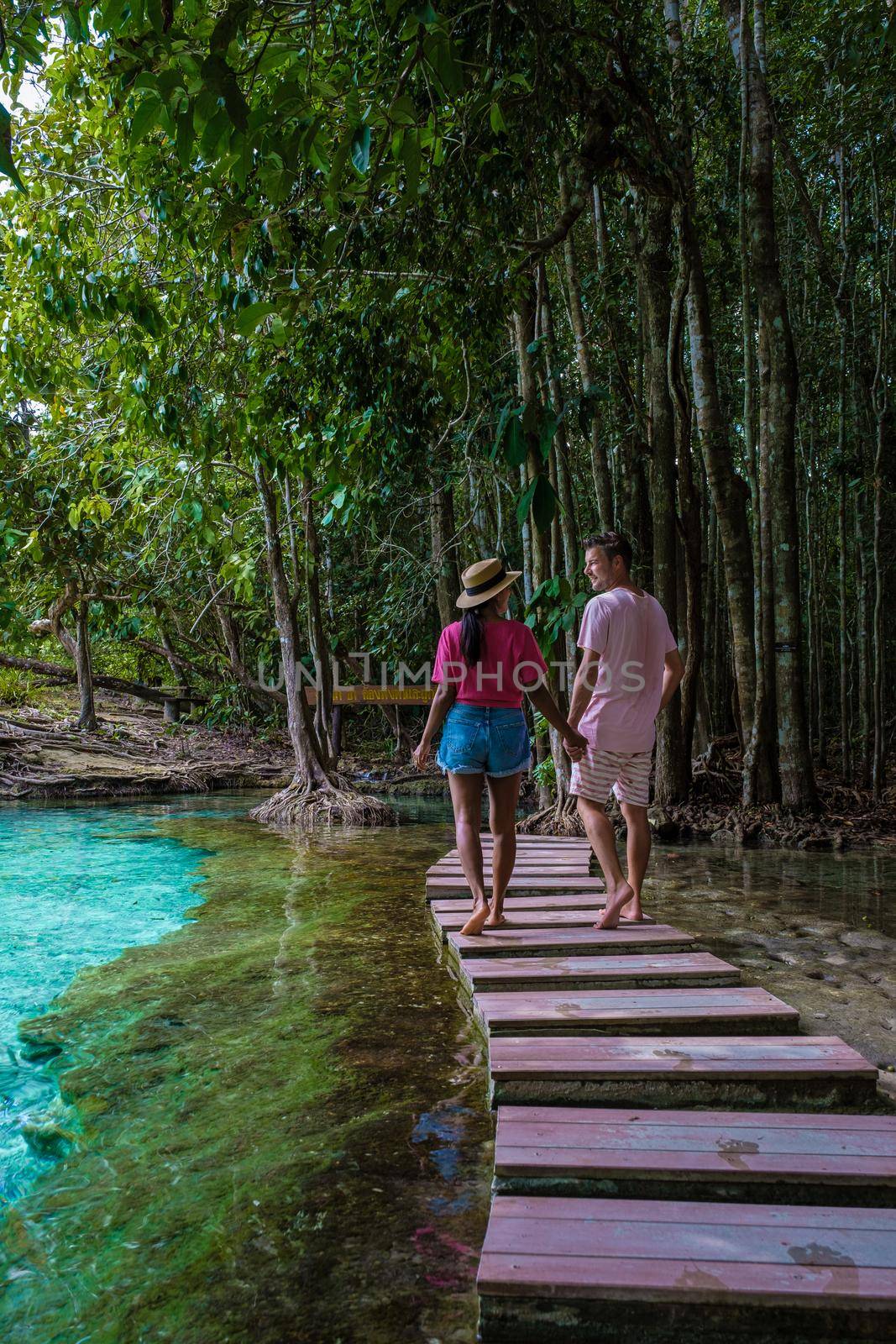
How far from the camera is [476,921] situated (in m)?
4.07

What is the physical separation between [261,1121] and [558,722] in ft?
6.66

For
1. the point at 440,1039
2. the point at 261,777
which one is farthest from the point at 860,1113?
the point at 261,777

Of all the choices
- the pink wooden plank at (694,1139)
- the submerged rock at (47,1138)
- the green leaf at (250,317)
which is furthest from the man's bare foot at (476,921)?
the green leaf at (250,317)

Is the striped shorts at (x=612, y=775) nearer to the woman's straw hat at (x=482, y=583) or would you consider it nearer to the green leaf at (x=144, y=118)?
the woman's straw hat at (x=482, y=583)

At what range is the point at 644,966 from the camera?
3.58 m

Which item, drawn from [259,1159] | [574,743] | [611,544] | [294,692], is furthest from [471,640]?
[294,692]

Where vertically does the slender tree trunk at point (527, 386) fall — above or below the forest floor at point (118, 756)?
above

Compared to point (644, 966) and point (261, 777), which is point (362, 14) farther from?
point (261, 777)

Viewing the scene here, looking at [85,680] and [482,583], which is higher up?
[482,583]

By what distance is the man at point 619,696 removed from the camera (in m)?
4.09

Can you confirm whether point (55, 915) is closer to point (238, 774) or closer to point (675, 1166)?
point (675, 1166)

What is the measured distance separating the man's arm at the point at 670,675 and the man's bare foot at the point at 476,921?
119 centimetres

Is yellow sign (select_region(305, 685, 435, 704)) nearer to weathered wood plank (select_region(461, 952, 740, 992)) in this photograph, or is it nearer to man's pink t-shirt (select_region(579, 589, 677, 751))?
man's pink t-shirt (select_region(579, 589, 677, 751))

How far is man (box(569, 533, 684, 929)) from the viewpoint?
13.4ft
